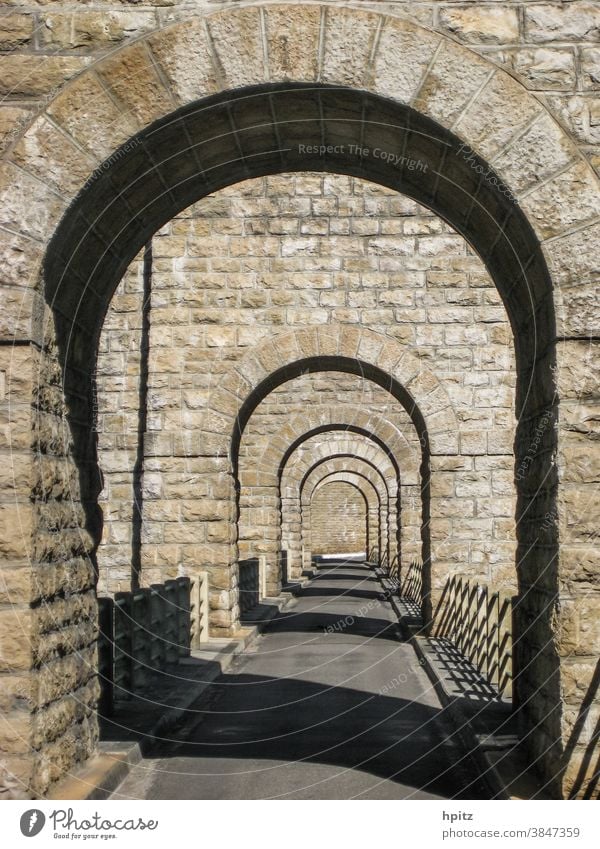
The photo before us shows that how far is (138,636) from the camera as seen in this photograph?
8156 mm

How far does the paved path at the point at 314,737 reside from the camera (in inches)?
217

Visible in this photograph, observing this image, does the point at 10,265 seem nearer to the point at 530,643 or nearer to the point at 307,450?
the point at 530,643

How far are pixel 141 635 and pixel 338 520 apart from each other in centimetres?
3714

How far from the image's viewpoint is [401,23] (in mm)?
4715

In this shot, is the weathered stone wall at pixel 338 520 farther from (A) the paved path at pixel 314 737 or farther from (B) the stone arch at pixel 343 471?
(A) the paved path at pixel 314 737

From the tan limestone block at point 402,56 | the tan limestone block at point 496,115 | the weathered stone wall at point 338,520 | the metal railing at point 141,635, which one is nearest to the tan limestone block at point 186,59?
the tan limestone block at point 402,56

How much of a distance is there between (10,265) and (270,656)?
7.70 metres

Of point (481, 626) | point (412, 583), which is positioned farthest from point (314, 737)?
point (412, 583)

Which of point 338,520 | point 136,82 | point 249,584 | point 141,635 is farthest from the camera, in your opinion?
point 338,520

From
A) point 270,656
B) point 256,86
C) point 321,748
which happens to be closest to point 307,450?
point 270,656

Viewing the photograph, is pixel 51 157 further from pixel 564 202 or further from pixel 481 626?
pixel 481 626

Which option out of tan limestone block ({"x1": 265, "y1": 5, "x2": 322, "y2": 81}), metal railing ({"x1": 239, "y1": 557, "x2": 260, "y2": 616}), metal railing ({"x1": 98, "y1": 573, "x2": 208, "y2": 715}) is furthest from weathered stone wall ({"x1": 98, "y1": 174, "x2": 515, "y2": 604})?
tan limestone block ({"x1": 265, "y1": 5, "x2": 322, "y2": 81})

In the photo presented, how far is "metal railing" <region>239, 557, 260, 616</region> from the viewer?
1524 centimetres

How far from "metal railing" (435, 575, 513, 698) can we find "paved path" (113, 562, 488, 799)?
524 mm
